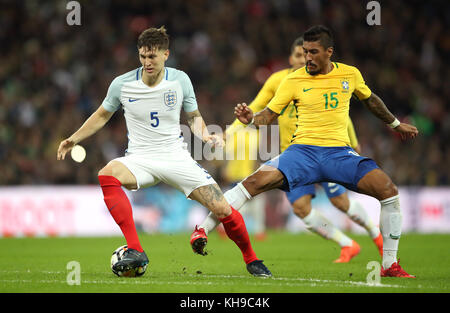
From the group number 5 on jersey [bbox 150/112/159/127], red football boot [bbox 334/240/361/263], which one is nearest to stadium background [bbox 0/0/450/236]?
red football boot [bbox 334/240/361/263]

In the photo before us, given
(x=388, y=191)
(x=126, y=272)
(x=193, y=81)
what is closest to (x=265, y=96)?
(x=388, y=191)

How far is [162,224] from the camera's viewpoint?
642 inches

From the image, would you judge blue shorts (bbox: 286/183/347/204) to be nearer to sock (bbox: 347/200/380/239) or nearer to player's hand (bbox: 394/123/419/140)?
sock (bbox: 347/200/380/239)

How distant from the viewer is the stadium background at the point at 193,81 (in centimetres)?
1627

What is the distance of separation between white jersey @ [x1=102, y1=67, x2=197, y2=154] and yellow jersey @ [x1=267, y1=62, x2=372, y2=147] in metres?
0.97

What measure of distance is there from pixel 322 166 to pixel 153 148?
166cm

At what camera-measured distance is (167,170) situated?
274 inches

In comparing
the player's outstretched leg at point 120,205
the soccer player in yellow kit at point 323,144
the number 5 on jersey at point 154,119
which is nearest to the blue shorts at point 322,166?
the soccer player in yellow kit at point 323,144

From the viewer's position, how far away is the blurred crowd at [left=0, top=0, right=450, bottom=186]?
17656mm

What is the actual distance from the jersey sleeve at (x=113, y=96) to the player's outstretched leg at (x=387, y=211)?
2.50m

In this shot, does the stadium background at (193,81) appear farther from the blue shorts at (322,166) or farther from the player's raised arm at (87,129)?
the blue shorts at (322,166)

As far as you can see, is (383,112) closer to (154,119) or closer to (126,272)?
(154,119)
